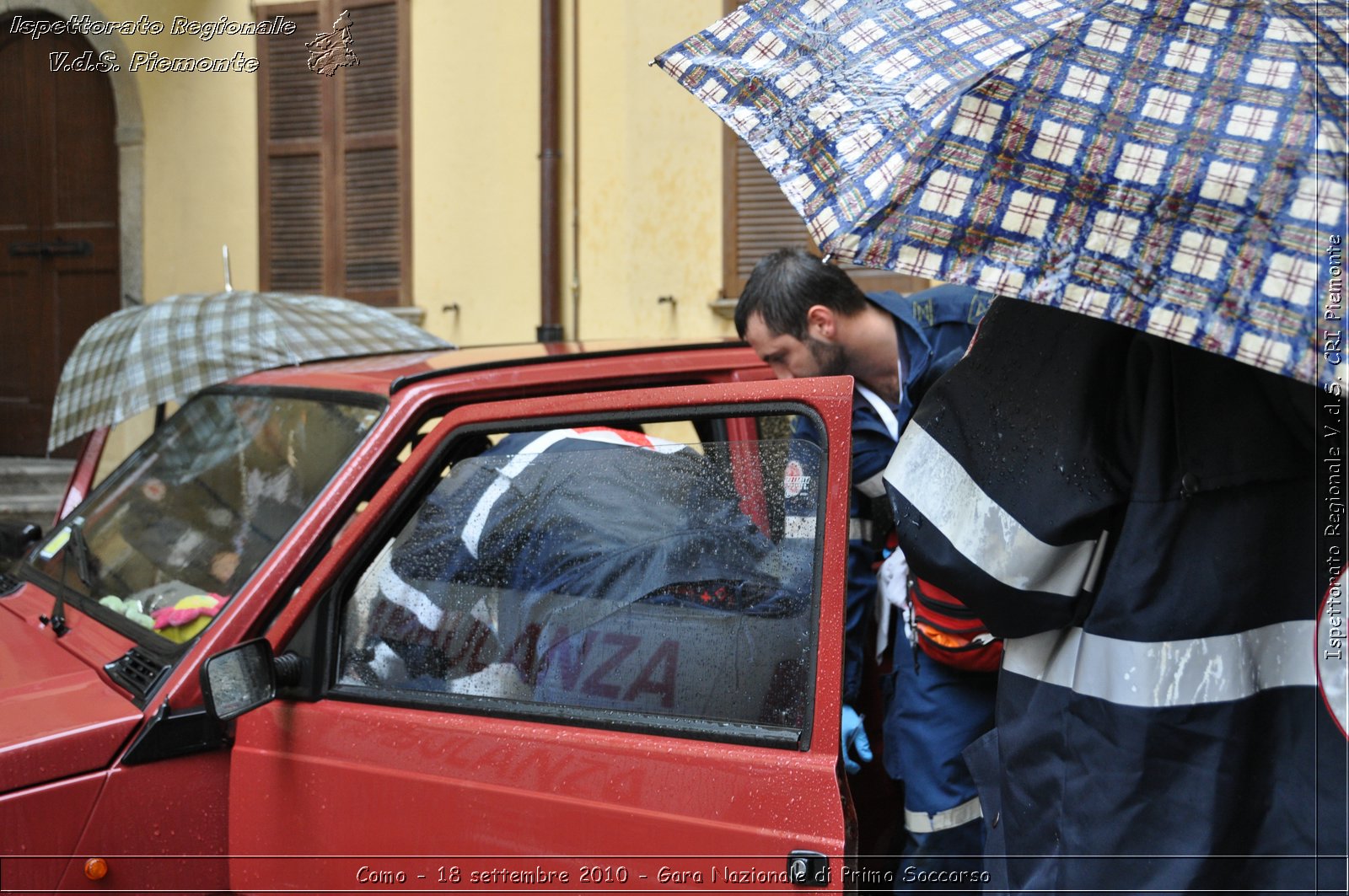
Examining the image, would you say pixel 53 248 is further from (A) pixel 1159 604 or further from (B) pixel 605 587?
(A) pixel 1159 604

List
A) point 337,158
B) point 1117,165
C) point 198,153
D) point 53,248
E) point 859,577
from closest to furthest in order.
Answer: point 1117,165 < point 859,577 < point 337,158 < point 198,153 < point 53,248

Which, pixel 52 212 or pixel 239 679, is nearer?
pixel 239 679

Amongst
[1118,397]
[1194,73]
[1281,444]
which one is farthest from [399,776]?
[1194,73]

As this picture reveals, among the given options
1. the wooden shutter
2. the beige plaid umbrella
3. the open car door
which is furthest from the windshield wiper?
the wooden shutter

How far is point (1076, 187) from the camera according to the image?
52.9 inches

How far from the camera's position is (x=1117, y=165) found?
1.33 meters

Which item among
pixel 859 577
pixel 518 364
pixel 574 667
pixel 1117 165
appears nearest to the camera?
pixel 1117 165

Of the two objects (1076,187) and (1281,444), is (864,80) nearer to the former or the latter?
(1076,187)

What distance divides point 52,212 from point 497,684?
8.04m

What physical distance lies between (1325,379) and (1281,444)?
29 centimetres

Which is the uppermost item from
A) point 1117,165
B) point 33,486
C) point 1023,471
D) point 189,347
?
point 1117,165

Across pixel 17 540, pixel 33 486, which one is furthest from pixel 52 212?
pixel 17 540

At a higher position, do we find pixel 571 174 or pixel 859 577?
pixel 571 174

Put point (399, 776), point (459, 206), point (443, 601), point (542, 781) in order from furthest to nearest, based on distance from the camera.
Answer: point (459, 206) < point (443, 601) < point (399, 776) < point (542, 781)
